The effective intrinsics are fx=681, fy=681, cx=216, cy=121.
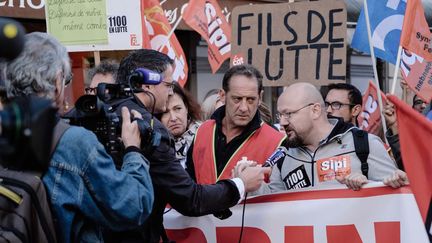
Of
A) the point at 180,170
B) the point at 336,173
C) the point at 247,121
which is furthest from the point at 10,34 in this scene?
the point at 247,121

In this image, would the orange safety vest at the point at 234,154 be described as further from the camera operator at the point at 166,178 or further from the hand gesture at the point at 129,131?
the hand gesture at the point at 129,131

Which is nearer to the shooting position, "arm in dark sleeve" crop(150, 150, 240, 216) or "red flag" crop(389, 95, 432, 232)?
"red flag" crop(389, 95, 432, 232)

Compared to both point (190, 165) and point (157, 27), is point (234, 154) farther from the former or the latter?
point (157, 27)

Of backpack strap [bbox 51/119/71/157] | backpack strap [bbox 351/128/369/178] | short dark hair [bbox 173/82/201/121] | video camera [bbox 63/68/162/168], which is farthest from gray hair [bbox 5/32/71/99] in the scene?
short dark hair [bbox 173/82/201/121]

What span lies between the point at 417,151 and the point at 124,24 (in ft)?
11.6

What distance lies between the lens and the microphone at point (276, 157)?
3754mm

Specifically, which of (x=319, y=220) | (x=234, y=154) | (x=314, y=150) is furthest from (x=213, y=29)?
(x=319, y=220)

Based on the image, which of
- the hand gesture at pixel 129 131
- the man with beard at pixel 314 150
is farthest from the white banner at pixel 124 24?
the hand gesture at pixel 129 131

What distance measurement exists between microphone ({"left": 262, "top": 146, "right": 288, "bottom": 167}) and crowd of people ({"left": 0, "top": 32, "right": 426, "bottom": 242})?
0.06 feet

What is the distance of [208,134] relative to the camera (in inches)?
176

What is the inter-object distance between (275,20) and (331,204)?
2653 millimetres

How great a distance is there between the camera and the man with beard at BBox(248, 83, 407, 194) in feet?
12.3

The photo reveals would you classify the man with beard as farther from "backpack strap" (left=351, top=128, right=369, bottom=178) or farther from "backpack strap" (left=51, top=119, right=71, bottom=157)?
"backpack strap" (left=51, top=119, right=71, bottom=157)

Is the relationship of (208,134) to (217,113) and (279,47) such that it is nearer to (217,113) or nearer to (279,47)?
(217,113)
